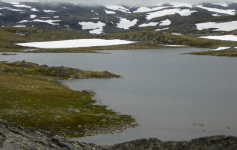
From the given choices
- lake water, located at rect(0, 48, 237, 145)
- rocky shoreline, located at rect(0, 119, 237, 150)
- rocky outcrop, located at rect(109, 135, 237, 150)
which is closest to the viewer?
rocky shoreline, located at rect(0, 119, 237, 150)

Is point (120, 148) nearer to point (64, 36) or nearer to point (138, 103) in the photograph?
point (138, 103)

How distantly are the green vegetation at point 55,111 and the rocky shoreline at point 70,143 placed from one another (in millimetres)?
6057

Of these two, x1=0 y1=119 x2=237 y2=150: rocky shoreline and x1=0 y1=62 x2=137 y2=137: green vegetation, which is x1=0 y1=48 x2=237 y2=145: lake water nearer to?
x1=0 y1=62 x2=137 y2=137: green vegetation

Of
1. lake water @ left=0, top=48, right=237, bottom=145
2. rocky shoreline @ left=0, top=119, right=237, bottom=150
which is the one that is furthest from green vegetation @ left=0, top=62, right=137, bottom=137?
rocky shoreline @ left=0, top=119, right=237, bottom=150

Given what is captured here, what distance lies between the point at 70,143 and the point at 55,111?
547 inches

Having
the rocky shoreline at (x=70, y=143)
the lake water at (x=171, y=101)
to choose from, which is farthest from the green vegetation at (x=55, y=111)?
the rocky shoreline at (x=70, y=143)

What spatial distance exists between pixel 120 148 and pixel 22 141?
8.93 metres

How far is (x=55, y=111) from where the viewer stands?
3291 centimetres

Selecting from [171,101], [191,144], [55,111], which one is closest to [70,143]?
[191,144]

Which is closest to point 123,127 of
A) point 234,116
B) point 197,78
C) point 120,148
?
point 120,148

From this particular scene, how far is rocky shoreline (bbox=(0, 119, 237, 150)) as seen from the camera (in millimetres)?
17047

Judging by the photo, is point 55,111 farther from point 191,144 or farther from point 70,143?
→ point 191,144

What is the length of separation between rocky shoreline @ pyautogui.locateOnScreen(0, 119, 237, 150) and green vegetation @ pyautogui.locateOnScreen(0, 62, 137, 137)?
6.06 metres

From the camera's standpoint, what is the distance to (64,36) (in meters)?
192
